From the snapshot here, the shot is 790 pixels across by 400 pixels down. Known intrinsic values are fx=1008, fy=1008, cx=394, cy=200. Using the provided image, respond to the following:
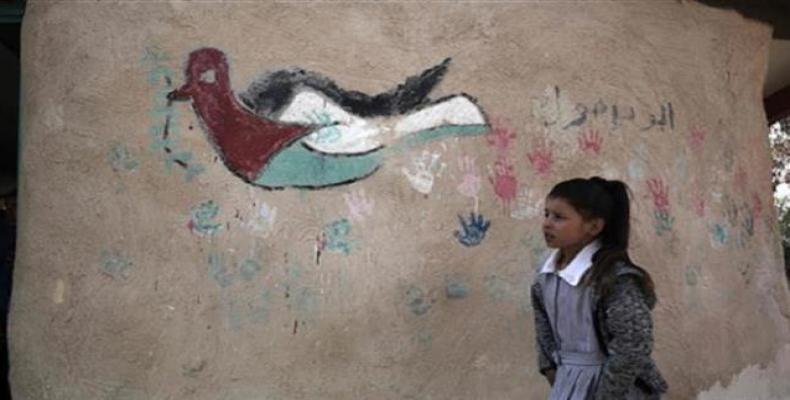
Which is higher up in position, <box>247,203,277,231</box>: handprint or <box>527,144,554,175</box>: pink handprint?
<box>527,144,554,175</box>: pink handprint

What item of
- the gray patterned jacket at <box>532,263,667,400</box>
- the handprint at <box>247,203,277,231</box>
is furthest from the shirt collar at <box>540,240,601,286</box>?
the handprint at <box>247,203,277,231</box>

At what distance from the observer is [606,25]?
5.11 metres

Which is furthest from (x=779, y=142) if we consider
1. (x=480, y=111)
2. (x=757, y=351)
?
(x=480, y=111)

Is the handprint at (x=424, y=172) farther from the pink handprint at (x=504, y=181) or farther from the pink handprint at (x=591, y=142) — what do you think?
the pink handprint at (x=591, y=142)

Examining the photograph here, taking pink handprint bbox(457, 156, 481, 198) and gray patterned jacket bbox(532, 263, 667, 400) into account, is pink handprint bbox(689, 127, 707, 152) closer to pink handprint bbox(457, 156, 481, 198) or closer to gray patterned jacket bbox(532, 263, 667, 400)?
pink handprint bbox(457, 156, 481, 198)

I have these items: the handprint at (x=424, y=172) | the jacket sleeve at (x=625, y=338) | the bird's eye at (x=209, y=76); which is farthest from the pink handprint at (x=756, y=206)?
the bird's eye at (x=209, y=76)

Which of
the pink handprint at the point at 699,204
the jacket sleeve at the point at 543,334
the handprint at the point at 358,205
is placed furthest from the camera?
the pink handprint at the point at 699,204

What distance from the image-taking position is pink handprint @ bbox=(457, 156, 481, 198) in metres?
4.76

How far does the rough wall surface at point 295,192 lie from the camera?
4.55 meters

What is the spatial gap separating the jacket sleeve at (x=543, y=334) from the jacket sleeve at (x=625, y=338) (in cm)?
34

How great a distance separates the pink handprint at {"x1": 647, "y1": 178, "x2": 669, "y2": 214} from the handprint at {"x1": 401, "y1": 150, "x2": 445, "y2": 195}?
3.76ft

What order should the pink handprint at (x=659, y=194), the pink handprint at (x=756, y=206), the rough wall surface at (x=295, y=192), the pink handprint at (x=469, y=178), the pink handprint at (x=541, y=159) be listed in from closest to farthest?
the rough wall surface at (x=295, y=192) → the pink handprint at (x=469, y=178) → the pink handprint at (x=541, y=159) → the pink handprint at (x=659, y=194) → the pink handprint at (x=756, y=206)

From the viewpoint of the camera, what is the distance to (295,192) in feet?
15.2

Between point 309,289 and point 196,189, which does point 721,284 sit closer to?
point 309,289
